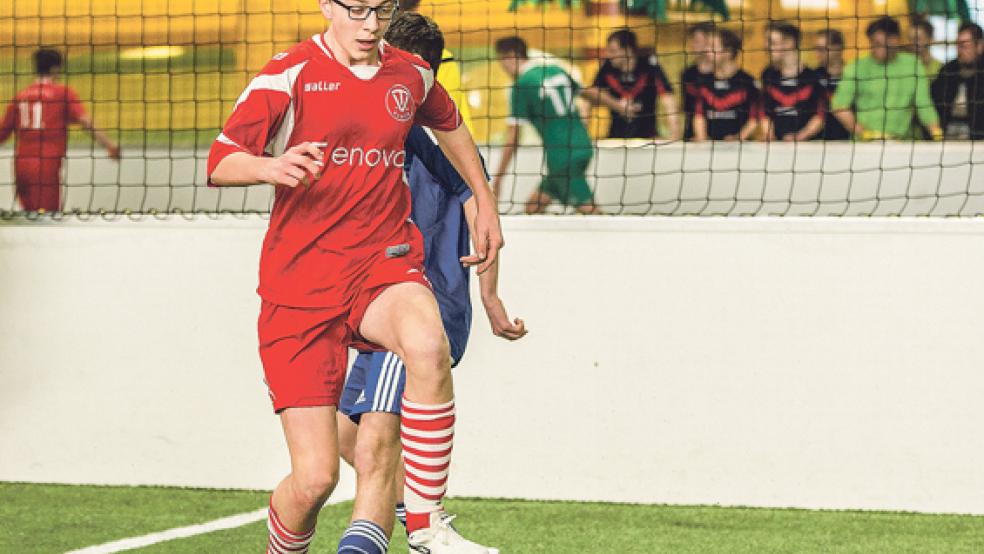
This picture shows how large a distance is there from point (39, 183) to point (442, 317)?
3.83 metres

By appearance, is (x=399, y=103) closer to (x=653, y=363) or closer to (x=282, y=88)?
(x=282, y=88)

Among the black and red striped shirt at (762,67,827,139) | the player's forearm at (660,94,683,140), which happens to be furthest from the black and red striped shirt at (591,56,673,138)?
the black and red striped shirt at (762,67,827,139)

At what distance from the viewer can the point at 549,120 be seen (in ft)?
31.4

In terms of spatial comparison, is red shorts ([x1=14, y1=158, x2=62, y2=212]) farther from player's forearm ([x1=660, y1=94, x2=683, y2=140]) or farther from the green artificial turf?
player's forearm ([x1=660, y1=94, x2=683, y2=140])

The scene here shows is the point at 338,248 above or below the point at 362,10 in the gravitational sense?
below

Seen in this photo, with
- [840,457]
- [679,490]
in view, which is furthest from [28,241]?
[840,457]

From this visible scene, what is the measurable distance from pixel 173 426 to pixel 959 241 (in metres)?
3.42

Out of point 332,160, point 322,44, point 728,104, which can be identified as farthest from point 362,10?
point 728,104

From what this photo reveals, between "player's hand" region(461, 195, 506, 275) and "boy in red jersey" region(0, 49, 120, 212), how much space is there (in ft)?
11.8

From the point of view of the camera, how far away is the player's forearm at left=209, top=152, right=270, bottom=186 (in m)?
4.28

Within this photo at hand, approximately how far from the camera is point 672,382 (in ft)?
23.1

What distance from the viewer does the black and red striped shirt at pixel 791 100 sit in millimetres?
9875

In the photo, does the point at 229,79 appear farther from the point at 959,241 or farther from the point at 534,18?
the point at 959,241

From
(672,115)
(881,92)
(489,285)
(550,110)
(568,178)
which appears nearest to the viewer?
(489,285)
